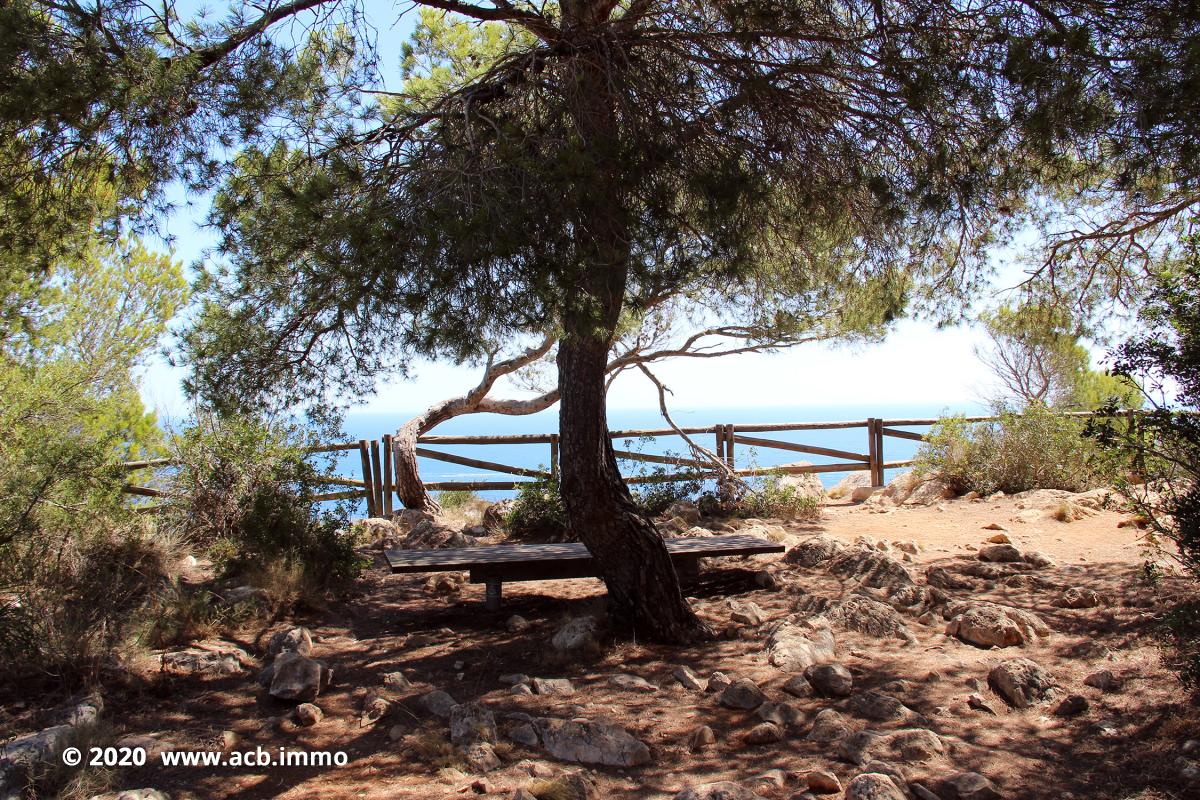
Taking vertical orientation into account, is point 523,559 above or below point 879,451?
below

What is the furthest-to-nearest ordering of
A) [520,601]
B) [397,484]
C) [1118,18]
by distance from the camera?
[397,484]
[520,601]
[1118,18]

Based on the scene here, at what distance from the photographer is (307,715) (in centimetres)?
394

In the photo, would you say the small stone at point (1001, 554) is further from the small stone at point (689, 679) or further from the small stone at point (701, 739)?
the small stone at point (701, 739)

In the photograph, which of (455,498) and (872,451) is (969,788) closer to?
(455,498)

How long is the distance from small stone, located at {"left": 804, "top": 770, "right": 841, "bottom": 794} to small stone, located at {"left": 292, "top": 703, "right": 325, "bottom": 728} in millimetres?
2285

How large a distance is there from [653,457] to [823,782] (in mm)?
6693

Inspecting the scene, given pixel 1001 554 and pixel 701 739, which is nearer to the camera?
pixel 701 739

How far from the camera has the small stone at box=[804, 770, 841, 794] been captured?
10.3 ft

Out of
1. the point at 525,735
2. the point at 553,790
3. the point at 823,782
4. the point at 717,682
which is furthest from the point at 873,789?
the point at 525,735

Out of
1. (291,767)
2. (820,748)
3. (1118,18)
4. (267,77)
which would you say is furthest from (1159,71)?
(291,767)

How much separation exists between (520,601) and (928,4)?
470 centimetres

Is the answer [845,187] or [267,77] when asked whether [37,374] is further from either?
[845,187]

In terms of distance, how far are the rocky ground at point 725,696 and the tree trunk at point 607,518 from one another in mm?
196

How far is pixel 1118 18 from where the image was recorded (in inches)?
159
